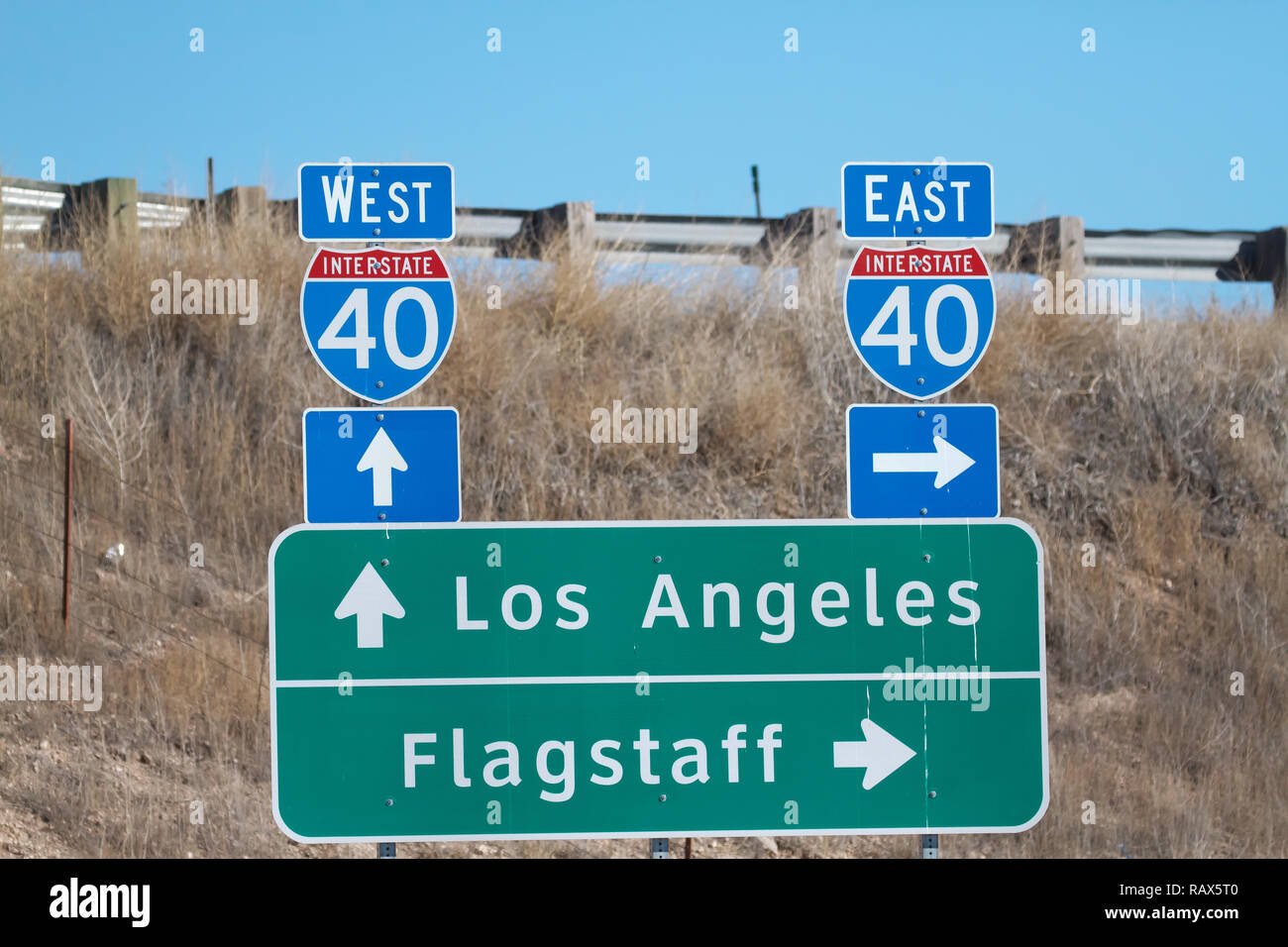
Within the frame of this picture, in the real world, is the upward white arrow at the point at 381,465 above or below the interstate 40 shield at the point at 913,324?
below

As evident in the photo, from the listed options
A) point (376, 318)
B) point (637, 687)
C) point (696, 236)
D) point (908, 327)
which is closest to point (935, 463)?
point (908, 327)

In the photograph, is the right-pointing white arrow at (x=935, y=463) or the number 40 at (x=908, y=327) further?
the number 40 at (x=908, y=327)

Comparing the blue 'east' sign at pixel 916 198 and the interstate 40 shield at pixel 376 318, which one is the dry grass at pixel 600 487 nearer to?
the interstate 40 shield at pixel 376 318

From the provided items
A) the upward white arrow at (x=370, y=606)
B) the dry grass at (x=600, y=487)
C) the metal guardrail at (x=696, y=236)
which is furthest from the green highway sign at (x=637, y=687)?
the metal guardrail at (x=696, y=236)

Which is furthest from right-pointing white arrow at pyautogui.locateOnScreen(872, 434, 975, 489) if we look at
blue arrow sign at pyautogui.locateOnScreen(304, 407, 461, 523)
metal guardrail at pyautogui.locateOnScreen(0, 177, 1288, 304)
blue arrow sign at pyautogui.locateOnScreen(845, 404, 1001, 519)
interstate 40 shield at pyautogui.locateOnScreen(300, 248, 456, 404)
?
metal guardrail at pyautogui.locateOnScreen(0, 177, 1288, 304)

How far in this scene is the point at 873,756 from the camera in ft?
15.3

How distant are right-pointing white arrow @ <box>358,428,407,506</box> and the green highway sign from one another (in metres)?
0.13

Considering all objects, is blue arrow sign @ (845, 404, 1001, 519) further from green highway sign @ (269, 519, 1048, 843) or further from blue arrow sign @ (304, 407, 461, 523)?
blue arrow sign @ (304, 407, 461, 523)

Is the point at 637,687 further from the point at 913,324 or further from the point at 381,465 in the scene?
the point at 913,324

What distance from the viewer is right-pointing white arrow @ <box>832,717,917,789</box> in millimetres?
4656

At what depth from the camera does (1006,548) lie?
475 centimetres

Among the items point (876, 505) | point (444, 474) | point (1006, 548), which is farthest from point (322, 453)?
point (1006, 548)

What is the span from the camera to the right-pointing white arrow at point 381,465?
4.61 meters

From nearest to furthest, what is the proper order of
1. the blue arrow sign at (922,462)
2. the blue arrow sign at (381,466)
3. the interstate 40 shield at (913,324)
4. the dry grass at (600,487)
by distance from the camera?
the blue arrow sign at (381,466)
the blue arrow sign at (922,462)
the interstate 40 shield at (913,324)
the dry grass at (600,487)
